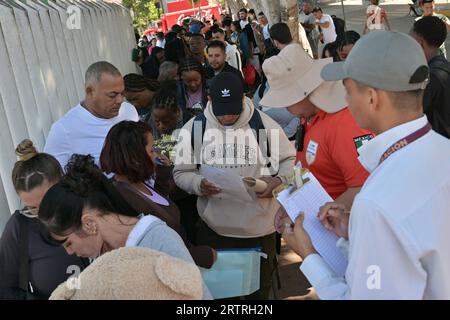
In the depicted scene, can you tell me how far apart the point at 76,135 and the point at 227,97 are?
1.15 meters

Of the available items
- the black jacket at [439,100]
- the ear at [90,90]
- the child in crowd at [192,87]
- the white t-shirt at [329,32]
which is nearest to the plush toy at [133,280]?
the ear at [90,90]

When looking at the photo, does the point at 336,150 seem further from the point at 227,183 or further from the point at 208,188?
the point at 208,188

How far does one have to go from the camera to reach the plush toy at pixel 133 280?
1294 mm

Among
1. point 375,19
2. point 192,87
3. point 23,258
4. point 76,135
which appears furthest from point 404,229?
point 375,19

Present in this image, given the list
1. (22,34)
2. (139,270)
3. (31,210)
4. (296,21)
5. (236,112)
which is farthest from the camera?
(296,21)

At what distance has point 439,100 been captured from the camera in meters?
3.60

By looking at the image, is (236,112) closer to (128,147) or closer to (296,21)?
(128,147)

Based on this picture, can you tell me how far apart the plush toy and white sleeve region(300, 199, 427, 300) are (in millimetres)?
463

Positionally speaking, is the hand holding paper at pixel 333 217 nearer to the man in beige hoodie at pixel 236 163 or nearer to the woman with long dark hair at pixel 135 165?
the woman with long dark hair at pixel 135 165

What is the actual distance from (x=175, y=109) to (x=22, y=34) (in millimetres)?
1289

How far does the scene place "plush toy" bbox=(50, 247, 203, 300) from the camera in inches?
50.9

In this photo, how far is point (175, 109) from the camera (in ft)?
13.9

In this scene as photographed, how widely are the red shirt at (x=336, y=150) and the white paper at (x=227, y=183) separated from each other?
2.23 ft
